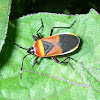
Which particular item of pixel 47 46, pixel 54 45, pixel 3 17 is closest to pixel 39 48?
pixel 47 46

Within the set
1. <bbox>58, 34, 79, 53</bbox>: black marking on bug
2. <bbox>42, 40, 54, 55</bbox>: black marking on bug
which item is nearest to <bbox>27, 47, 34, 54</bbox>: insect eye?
<bbox>42, 40, 54, 55</bbox>: black marking on bug

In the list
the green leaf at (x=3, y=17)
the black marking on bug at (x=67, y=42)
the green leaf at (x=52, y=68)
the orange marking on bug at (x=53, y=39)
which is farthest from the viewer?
the orange marking on bug at (x=53, y=39)

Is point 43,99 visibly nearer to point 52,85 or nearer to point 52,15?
point 52,85

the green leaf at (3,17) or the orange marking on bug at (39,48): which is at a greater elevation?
the green leaf at (3,17)

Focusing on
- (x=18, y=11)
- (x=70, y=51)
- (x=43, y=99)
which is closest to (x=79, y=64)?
(x=70, y=51)

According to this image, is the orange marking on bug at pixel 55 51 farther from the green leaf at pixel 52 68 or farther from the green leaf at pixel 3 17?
the green leaf at pixel 3 17

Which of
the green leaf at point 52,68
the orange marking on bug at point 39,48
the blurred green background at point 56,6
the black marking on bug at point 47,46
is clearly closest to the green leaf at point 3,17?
the green leaf at point 52,68
